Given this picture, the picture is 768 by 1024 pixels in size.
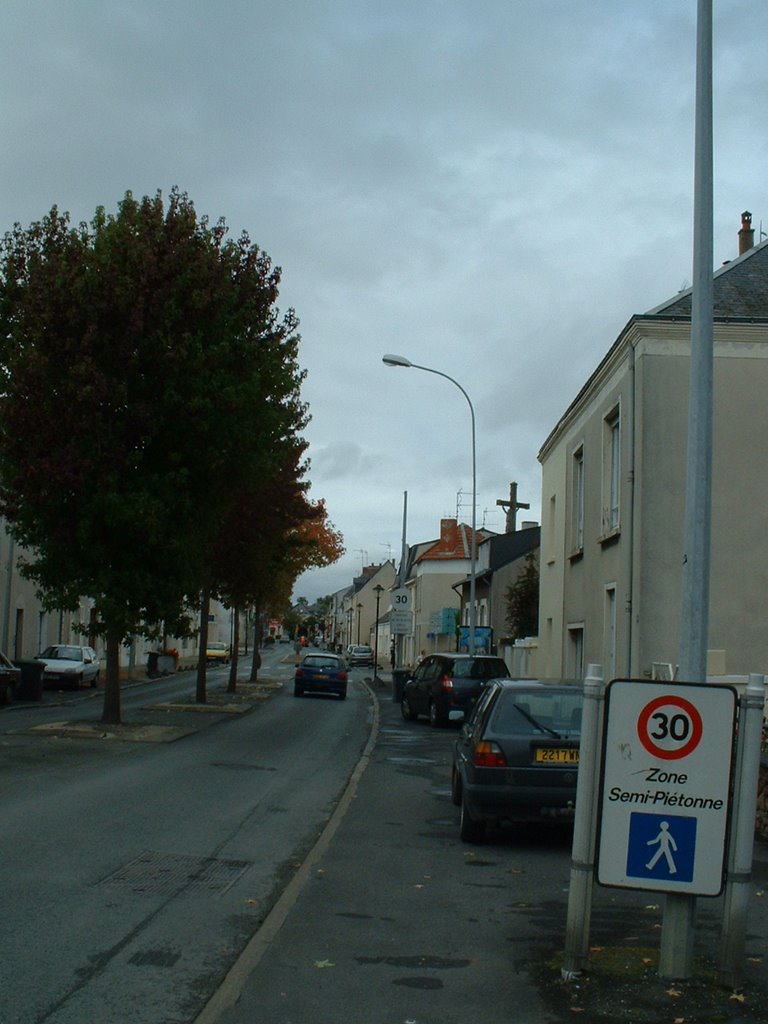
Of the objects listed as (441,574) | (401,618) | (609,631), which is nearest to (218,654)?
(441,574)


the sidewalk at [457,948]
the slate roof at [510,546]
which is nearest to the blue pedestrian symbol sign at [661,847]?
the sidewalk at [457,948]

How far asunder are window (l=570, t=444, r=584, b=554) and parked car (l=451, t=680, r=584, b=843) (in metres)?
14.4

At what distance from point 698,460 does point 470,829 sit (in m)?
4.99

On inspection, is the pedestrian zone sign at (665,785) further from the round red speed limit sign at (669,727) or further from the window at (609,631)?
the window at (609,631)

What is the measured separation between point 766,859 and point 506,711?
2.49 m

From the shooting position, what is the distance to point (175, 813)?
37.6ft

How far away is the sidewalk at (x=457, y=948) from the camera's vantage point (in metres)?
5.25

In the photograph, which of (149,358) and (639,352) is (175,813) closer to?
(149,358)

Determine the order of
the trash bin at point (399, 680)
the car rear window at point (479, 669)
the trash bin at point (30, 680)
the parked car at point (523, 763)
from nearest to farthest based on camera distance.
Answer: the parked car at point (523, 763), the car rear window at point (479, 669), the trash bin at point (30, 680), the trash bin at point (399, 680)

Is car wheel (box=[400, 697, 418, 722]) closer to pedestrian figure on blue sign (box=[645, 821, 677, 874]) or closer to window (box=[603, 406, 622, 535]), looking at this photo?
window (box=[603, 406, 622, 535])

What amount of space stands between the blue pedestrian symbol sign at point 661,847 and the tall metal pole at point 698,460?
0.49 feet

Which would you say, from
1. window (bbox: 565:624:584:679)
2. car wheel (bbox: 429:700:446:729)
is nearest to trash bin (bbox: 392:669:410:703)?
car wheel (bbox: 429:700:446:729)

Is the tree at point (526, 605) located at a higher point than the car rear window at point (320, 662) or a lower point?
higher

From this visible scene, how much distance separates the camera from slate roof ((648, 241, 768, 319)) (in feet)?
64.7
